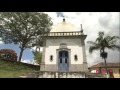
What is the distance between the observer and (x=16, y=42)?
23.9 m

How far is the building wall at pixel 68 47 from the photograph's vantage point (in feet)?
52.0

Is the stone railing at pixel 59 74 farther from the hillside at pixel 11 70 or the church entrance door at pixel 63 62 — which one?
the church entrance door at pixel 63 62

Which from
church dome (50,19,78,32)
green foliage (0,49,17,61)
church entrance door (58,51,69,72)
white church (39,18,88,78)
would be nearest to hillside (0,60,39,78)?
white church (39,18,88,78)

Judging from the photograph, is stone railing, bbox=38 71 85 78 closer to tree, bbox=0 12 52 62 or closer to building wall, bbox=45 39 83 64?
building wall, bbox=45 39 83 64

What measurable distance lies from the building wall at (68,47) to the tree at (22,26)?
6.61m

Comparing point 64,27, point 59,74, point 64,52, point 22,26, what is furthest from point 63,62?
point 22,26

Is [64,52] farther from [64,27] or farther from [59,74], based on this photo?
[59,74]

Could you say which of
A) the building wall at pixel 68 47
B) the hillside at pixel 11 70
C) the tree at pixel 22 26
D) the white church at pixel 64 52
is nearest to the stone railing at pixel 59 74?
the hillside at pixel 11 70

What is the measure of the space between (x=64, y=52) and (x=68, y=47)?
619 millimetres

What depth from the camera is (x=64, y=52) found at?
16188mm

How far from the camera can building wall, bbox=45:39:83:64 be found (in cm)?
1584
